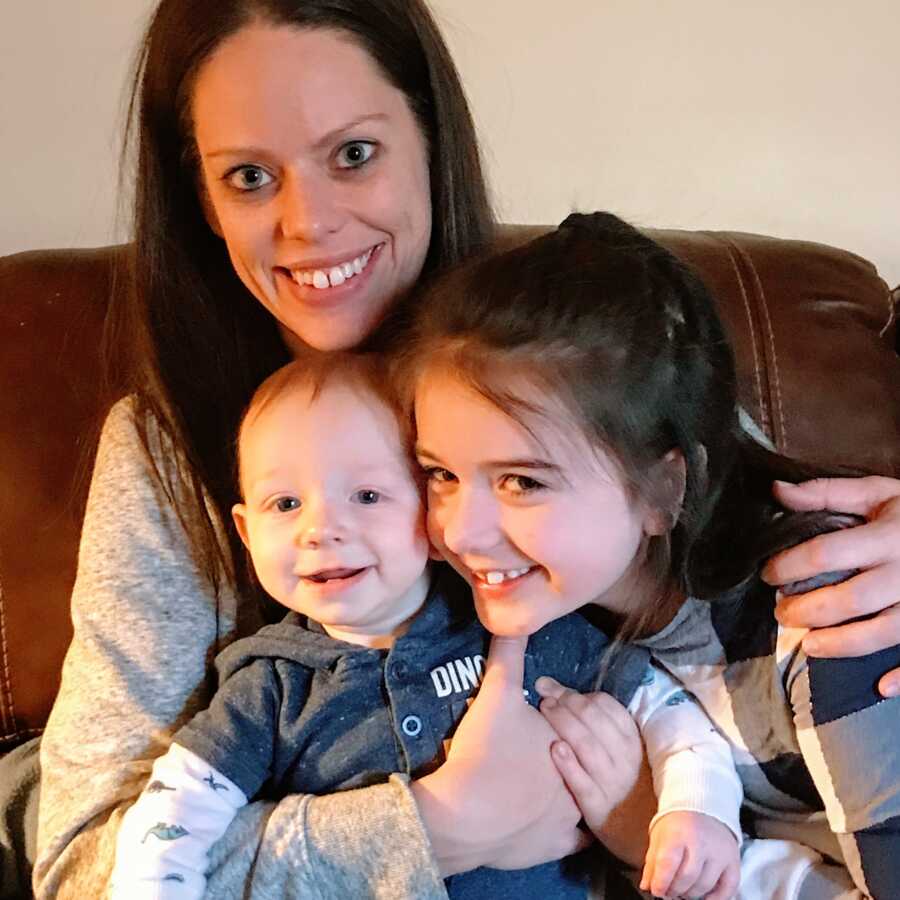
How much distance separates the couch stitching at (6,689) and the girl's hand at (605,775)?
2.41ft

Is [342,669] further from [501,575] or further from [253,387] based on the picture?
[253,387]

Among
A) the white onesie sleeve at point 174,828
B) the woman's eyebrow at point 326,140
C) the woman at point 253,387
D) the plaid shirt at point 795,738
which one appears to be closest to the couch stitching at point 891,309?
the woman at point 253,387

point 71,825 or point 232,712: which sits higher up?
point 232,712

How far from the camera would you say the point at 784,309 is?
150cm

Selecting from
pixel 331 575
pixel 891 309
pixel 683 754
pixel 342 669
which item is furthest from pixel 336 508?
pixel 891 309

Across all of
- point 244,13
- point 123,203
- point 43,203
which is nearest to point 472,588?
point 244,13

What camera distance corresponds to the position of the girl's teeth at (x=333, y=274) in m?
1.13

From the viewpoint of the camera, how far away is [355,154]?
1101 mm

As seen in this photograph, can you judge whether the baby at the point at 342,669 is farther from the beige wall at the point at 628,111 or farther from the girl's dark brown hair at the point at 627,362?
the beige wall at the point at 628,111

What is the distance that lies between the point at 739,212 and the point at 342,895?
1301 mm

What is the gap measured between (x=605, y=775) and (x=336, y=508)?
38 cm

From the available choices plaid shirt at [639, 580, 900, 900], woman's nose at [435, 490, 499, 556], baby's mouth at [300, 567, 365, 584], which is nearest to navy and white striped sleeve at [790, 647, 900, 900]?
plaid shirt at [639, 580, 900, 900]

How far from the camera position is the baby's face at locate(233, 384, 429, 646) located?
1.02 metres

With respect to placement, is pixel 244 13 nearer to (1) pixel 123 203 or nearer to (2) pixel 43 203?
(1) pixel 123 203
